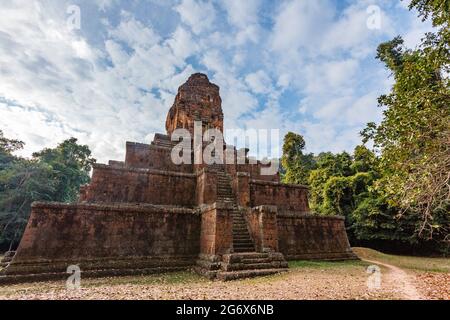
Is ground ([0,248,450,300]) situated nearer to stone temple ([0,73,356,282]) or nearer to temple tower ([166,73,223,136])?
stone temple ([0,73,356,282])

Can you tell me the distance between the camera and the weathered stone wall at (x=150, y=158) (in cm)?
1262

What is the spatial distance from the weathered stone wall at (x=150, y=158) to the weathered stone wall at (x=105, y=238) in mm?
4315

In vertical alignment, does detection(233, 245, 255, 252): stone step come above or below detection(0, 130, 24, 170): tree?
below

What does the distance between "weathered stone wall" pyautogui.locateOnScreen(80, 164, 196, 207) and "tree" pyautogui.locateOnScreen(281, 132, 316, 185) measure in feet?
61.4

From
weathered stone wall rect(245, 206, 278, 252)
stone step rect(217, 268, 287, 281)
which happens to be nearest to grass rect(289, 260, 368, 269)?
weathered stone wall rect(245, 206, 278, 252)

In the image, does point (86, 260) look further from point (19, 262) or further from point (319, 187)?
point (319, 187)

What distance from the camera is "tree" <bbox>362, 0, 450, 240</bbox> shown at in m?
5.95

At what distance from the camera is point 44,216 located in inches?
310

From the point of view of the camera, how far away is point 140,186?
1102 centimetres

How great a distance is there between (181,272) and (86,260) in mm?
3241

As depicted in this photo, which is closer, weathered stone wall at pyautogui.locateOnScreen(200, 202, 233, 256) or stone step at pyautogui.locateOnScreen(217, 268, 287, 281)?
stone step at pyautogui.locateOnScreen(217, 268, 287, 281)

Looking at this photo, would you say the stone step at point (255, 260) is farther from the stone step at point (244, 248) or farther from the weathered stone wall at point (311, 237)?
the weathered stone wall at point (311, 237)

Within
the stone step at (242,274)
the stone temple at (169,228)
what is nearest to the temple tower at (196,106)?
the stone temple at (169,228)
